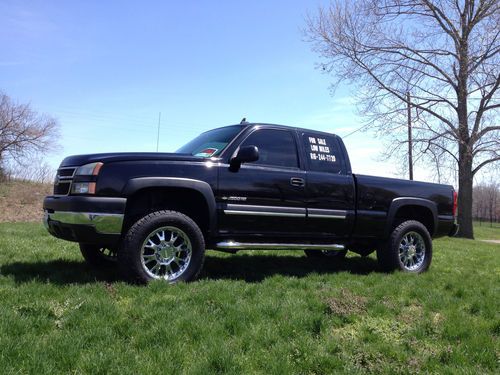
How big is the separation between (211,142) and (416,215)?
3.74m

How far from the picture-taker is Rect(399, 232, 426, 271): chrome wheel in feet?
24.2

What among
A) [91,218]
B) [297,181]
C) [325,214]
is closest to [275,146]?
[297,181]

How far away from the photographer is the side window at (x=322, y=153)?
6.68 m

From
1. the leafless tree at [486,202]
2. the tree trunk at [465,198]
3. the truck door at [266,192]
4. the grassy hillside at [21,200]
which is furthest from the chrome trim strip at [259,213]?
the leafless tree at [486,202]

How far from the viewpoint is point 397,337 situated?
430 cm

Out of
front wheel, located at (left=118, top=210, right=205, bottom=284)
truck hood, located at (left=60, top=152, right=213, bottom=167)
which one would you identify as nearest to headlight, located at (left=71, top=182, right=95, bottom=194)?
truck hood, located at (left=60, top=152, right=213, bottom=167)

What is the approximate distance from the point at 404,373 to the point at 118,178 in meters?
3.37

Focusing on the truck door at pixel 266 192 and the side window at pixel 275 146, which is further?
the side window at pixel 275 146

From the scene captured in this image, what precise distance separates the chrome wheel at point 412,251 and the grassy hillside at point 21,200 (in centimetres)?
1294

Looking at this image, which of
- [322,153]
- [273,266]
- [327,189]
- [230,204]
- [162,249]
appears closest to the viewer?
[162,249]

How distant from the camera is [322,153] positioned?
6816 millimetres

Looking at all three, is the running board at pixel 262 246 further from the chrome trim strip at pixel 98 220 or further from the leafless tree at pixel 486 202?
the leafless tree at pixel 486 202

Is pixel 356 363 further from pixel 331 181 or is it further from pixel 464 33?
pixel 464 33

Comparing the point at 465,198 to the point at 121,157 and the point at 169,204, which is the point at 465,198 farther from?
the point at 121,157
